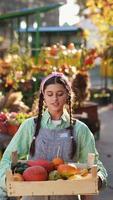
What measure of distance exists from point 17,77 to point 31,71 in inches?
37.1

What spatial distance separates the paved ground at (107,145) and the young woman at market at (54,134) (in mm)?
2240

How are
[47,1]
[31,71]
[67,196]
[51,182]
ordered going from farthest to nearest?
[47,1] → [31,71] → [67,196] → [51,182]

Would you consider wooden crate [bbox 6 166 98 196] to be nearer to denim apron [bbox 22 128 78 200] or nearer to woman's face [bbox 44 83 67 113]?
denim apron [bbox 22 128 78 200]

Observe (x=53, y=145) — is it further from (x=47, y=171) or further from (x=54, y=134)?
(x=47, y=171)

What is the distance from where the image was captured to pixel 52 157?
371 centimetres

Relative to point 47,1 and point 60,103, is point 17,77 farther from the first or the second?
point 47,1

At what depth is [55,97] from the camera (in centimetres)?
371

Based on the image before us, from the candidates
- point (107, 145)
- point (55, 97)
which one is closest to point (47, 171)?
point (55, 97)

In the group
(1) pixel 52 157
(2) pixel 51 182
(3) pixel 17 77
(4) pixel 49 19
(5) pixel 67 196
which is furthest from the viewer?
(4) pixel 49 19

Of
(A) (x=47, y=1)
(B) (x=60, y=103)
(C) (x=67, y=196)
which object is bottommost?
(C) (x=67, y=196)

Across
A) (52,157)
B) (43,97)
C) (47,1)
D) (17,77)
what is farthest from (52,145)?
(47,1)

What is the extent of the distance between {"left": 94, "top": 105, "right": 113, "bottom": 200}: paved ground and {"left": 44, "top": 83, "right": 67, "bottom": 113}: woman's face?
2361 millimetres

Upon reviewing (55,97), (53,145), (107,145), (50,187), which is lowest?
(107,145)

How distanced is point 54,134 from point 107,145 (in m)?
6.44
